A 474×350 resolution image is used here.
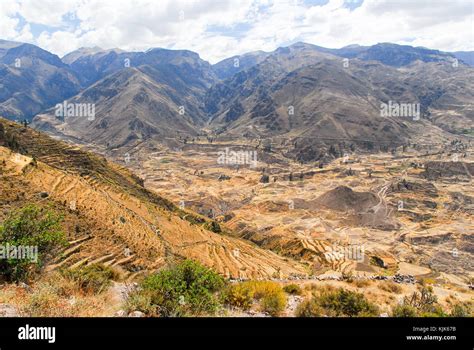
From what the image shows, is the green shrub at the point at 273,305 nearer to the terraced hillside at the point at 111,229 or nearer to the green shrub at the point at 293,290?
the green shrub at the point at 293,290

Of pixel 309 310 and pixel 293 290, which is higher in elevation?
pixel 309 310

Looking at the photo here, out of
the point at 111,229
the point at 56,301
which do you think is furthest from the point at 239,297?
the point at 111,229

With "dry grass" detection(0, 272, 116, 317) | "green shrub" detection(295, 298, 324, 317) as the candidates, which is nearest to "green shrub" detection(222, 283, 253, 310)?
"green shrub" detection(295, 298, 324, 317)

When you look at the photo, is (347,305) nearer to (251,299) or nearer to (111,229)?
(251,299)
